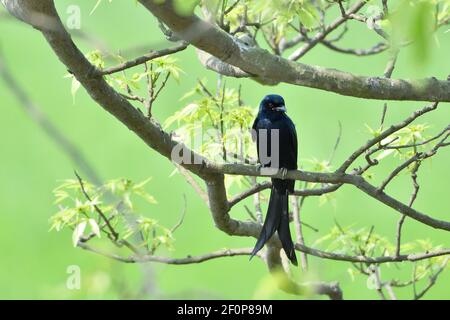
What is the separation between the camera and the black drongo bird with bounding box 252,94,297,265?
2.41 meters

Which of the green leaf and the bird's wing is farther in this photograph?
the bird's wing

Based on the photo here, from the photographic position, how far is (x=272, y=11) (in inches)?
90.4

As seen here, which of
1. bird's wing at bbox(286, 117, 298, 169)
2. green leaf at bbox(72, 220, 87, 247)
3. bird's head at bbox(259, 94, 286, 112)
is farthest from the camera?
bird's head at bbox(259, 94, 286, 112)

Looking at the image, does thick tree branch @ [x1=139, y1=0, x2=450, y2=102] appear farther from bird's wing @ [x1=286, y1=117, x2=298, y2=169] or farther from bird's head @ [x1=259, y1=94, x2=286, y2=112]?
bird's head @ [x1=259, y1=94, x2=286, y2=112]

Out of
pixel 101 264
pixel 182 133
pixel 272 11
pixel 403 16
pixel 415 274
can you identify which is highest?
pixel 272 11

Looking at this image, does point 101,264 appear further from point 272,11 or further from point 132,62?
point 272,11

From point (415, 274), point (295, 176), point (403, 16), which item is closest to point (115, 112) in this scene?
point (295, 176)

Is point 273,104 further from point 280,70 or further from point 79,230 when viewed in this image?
point 280,70

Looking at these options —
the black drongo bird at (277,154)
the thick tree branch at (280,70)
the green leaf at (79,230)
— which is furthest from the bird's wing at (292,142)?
the thick tree branch at (280,70)

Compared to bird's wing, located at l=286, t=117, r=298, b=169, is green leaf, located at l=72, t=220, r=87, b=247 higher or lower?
lower

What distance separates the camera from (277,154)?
8.91 ft

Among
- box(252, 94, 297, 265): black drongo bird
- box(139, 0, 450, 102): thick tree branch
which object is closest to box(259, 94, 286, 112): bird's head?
box(252, 94, 297, 265): black drongo bird
